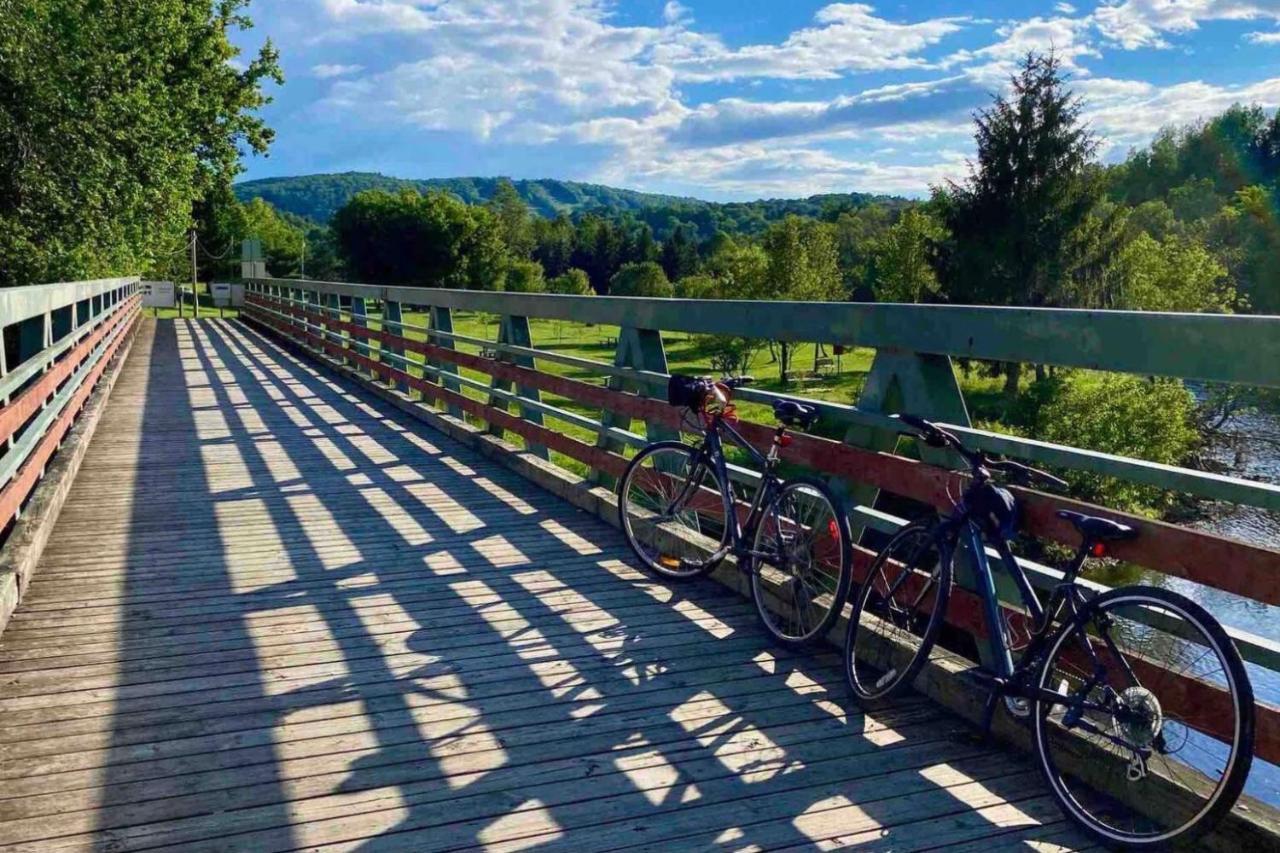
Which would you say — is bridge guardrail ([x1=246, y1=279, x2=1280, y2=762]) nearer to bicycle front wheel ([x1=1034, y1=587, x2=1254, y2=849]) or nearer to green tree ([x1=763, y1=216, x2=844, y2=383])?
bicycle front wheel ([x1=1034, y1=587, x2=1254, y2=849])

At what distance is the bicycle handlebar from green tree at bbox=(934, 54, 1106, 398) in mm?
44351

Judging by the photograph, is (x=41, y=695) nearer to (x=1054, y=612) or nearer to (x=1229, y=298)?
(x=1054, y=612)

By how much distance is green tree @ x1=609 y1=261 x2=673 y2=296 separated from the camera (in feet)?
324

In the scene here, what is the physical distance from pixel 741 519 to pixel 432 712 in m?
1.88

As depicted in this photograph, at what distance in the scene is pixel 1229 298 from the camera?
4838 cm

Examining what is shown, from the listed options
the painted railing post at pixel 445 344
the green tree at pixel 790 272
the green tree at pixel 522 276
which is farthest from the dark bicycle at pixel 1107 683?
the green tree at pixel 522 276

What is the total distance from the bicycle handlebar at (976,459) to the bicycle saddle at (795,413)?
2.59ft

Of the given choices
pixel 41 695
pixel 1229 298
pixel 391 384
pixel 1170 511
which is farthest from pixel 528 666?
pixel 1229 298

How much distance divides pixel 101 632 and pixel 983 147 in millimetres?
48345

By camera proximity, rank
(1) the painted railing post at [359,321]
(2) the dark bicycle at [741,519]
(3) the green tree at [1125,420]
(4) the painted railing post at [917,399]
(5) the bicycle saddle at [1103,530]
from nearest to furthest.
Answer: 1. (5) the bicycle saddle at [1103,530]
2. (4) the painted railing post at [917,399]
3. (2) the dark bicycle at [741,519]
4. (1) the painted railing post at [359,321]
5. (3) the green tree at [1125,420]

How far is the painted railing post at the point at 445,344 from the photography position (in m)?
10.3

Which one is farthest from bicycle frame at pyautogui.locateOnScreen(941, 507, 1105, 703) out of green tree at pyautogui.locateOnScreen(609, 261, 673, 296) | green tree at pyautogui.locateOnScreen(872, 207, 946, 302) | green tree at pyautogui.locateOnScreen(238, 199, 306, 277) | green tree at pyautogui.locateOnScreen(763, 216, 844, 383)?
green tree at pyautogui.locateOnScreen(238, 199, 306, 277)

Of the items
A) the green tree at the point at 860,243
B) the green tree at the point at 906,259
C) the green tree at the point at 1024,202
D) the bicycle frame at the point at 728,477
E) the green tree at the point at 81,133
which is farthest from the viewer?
the green tree at the point at 860,243

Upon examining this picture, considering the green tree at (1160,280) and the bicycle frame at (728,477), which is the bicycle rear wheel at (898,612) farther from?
the green tree at (1160,280)
